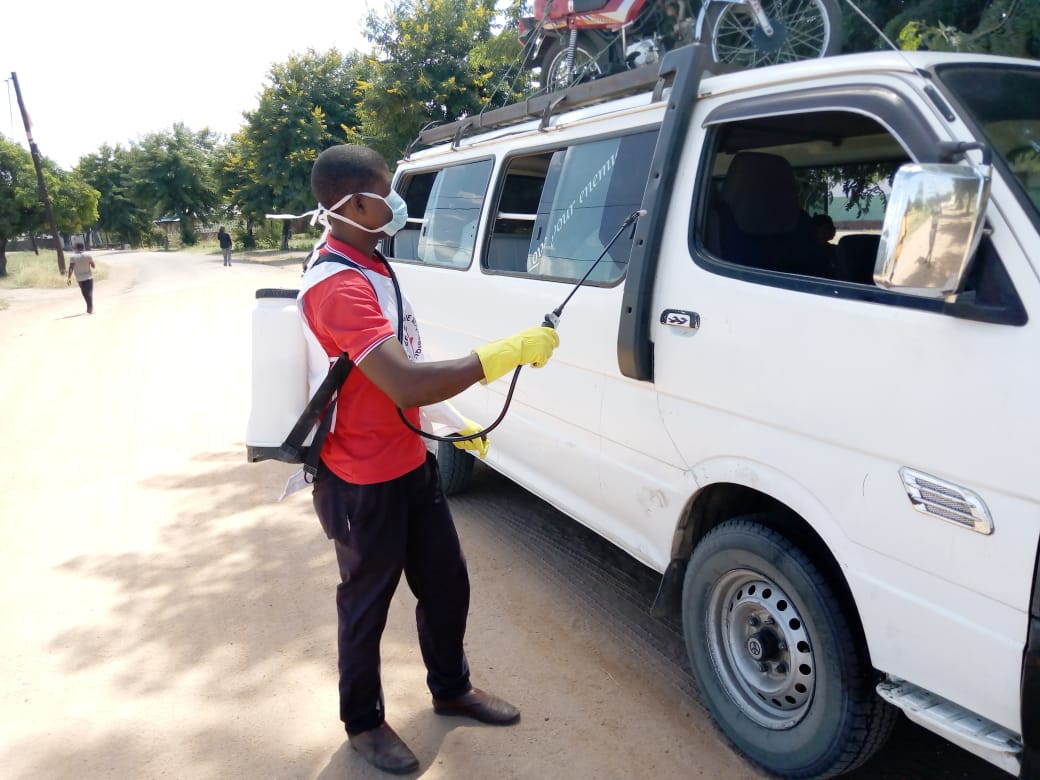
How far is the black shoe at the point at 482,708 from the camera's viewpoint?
9.70 feet

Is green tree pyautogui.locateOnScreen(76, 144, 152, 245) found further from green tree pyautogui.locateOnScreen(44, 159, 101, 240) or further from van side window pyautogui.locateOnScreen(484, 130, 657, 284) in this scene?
van side window pyautogui.locateOnScreen(484, 130, 657, 284)

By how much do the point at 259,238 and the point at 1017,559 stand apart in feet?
171

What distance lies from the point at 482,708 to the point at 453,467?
7.17 feet

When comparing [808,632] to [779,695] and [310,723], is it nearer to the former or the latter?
[779,695]

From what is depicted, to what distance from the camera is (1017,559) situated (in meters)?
1.81

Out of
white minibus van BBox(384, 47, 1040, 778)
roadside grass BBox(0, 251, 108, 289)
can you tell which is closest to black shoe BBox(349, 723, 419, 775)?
white minibus van BBox(384, 47, 1040, 778)

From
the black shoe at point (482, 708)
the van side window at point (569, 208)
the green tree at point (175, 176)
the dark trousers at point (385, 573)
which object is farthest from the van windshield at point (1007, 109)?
the green tree at point (175, 176)

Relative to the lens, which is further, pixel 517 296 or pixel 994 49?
pixel 994 49

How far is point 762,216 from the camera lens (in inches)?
111

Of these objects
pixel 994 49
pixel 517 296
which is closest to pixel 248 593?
pixel 517 296

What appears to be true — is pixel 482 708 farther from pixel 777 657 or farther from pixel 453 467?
pixel 453 467

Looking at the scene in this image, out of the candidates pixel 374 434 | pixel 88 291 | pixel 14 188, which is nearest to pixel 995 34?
pixel 374 434

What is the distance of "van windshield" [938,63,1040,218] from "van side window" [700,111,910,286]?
275 mm

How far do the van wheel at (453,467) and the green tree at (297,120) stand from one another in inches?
1167
